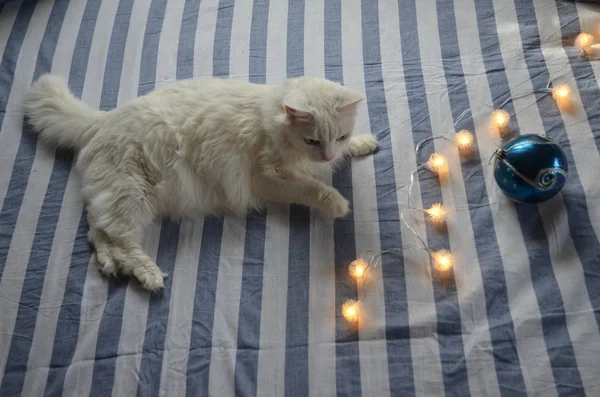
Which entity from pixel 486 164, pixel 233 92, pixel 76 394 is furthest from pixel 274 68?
pixel 76 394

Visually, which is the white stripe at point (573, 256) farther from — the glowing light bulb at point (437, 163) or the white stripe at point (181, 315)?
the white stripe at point (181, 315)

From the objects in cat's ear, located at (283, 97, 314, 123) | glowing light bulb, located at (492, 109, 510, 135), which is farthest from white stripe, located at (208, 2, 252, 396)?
glowing light bulb, located at (492, 109, 510, 135)

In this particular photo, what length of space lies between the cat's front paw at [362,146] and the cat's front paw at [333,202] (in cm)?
21

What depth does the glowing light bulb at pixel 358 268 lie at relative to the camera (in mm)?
1357

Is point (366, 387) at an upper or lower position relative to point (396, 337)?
lower

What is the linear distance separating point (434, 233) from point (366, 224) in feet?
0.67

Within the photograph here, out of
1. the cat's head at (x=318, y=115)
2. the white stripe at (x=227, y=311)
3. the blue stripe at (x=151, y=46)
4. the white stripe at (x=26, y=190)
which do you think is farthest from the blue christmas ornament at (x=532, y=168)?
the white stripe at (x=26, y=190)

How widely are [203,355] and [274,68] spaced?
1.10 metres

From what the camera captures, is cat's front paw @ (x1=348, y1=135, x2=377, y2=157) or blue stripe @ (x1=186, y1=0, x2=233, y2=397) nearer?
blue stripe @ (x1=186, y1=0, x2=233, y2=397)

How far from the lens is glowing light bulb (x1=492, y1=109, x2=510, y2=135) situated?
1.58 m

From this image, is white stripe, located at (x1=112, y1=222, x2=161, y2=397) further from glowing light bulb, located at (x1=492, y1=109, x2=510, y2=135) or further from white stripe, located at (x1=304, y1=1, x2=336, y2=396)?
glowing light bulb, located at (x1=492, y1=109, x2=510, y2=135)

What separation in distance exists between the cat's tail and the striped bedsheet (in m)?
0.07

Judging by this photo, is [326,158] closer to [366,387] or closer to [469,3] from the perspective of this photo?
[366,387]

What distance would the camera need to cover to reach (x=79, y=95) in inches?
71.6
